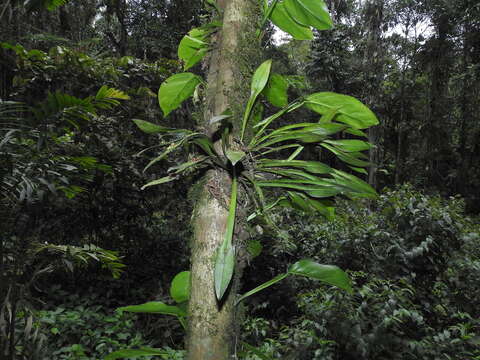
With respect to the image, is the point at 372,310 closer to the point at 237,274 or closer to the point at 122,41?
the point at 237,274

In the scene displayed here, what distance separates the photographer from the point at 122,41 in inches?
307

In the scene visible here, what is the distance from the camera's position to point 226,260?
0.53 m

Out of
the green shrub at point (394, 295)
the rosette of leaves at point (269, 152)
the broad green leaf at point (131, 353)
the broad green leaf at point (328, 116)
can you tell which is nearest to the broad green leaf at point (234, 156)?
the rosette of leaves at point (269, 152)

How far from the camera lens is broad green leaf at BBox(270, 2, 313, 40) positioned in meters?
0.69

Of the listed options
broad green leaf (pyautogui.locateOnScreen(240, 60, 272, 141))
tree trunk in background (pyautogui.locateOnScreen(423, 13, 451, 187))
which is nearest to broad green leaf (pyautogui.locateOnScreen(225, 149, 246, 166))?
broad green leaf (pyautogui.locateOnScreen(240, 60, 272, 141))

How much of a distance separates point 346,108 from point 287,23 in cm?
21

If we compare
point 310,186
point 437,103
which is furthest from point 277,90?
point 437,103

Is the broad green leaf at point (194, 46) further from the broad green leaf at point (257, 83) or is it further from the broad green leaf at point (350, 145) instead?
the broad green leaf at point (350, 145)

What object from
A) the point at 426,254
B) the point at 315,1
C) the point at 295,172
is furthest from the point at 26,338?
the point at 426,254

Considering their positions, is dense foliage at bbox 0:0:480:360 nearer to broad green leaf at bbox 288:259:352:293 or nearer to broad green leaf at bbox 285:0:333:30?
broad green leaf at bbox 288:259:352:293

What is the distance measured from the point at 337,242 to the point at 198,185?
3446mm

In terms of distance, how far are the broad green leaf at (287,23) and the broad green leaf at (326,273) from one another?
463mm

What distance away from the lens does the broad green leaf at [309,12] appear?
25.2 inches

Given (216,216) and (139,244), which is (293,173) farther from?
(139,244)
